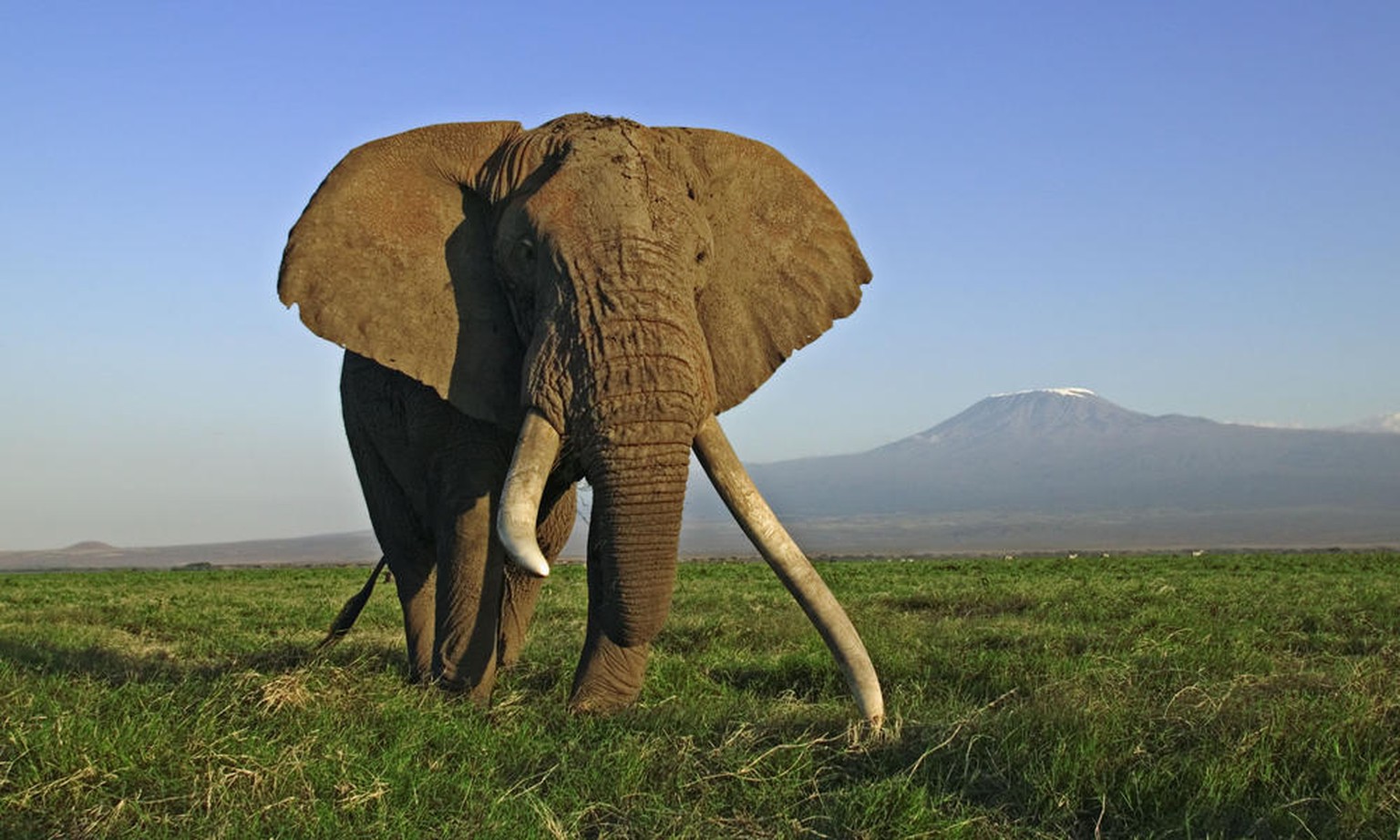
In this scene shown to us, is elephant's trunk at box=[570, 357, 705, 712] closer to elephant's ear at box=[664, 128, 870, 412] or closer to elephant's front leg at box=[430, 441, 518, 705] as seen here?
elephant's front leg at box=[430, 441, 518, 705]

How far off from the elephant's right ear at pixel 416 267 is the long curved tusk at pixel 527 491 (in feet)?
1.86

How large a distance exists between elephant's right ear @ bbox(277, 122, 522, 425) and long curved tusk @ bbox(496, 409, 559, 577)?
0.57 meters

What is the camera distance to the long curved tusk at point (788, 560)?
6.11m

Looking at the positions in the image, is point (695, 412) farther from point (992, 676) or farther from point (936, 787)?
point (992, 676)

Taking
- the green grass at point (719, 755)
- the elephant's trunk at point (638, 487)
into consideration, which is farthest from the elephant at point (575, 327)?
the green grass at point (719, 755)

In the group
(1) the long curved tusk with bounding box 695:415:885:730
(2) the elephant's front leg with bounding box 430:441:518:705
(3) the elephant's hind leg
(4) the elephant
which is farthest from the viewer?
(3) the elephant's hind leg

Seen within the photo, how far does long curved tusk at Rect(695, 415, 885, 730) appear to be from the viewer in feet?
20.1

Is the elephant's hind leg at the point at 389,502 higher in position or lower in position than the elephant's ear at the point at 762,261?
lower

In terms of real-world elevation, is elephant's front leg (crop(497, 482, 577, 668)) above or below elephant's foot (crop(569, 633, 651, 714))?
above

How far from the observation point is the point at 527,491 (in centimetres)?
615

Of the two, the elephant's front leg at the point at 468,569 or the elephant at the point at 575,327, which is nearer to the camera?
the elephant at the point at 575,327

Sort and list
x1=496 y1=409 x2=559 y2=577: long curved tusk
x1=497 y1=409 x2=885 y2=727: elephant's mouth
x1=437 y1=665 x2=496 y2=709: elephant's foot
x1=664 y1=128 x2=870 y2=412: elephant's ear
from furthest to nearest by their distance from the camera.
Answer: x1=664 y1=128 x2=870 y2=412: elephant's ear, x1=437 y1=665 x2=496 y2=709: elephant's foot, x1=497 y1=409 x2=885 y2=727: elephant's mouth, x1=496 y1=409 x2=559 y2=577: long curved tusk

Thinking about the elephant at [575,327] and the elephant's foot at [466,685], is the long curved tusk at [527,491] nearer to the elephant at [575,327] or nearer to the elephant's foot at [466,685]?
the elephant at [575,327]

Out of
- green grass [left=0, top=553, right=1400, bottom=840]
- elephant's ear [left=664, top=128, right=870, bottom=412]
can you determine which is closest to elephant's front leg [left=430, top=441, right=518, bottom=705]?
green grass [left=0, top=553, right=1400, bottom=840]
